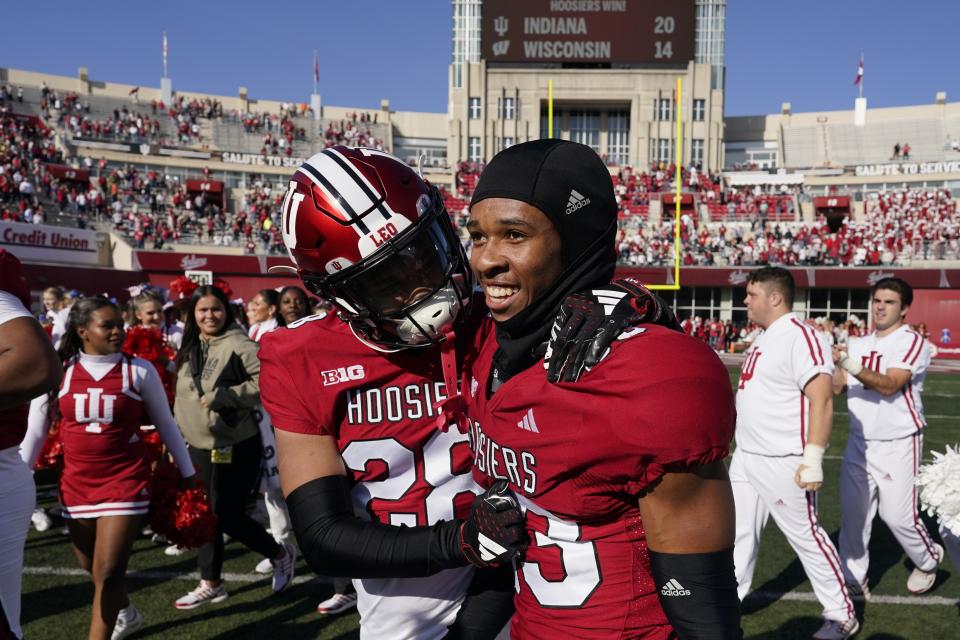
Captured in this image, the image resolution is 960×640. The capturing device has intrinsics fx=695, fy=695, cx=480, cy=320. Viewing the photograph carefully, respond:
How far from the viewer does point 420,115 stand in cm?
5366

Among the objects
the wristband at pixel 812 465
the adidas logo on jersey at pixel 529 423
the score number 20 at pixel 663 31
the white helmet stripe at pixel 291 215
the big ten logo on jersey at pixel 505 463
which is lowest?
the wristband at pixel 812 465

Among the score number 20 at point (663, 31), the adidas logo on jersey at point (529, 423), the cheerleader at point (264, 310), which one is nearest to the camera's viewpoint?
the adidas logo on jersey at point (529, 423)

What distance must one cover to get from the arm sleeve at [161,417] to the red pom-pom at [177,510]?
0.59ft

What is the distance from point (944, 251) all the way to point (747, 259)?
7.67 meters

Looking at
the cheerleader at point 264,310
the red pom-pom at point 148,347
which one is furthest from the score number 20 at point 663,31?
the red pom-pom at point 148,347

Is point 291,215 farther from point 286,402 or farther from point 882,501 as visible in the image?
point 882,501

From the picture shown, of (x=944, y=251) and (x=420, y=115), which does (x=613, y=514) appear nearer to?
(x=944, y=251)

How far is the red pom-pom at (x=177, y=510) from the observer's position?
4.10 metres

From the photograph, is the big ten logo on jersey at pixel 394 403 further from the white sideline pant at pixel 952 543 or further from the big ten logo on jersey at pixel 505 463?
the white sideline pant at pixel 952 543

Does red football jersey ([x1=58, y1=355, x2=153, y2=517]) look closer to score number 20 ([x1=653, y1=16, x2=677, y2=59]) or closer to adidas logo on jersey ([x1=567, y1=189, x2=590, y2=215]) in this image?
adidas logo on jersey ([x1=567, y1=189, x2=590, y2=215])

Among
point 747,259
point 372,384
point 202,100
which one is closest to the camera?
point 372,384

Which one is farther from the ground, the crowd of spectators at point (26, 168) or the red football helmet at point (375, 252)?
the crowd of spectators at point (26, 168)

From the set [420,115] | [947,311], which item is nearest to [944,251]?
[947,311]

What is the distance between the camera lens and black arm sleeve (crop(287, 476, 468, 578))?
1.70 metres
